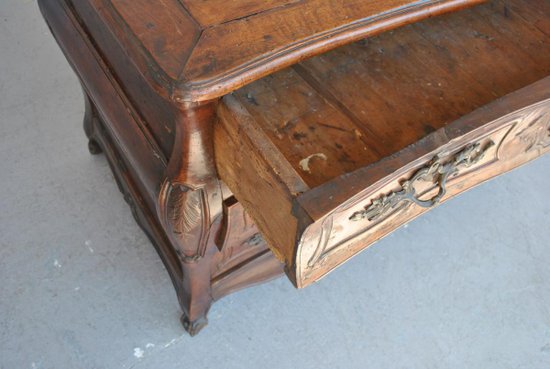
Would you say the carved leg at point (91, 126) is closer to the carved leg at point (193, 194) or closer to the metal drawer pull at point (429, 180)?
the carved leg at point (193, 194)

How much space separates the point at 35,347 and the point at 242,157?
2.07ft

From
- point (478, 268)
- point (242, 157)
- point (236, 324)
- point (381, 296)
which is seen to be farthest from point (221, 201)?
point (478, 268)

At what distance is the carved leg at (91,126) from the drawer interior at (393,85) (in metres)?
0.58

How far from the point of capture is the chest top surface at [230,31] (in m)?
0.56

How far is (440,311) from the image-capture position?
111cm

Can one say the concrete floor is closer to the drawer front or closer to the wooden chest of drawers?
the wooden chest of drawers

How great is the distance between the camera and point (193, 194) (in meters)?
0.72

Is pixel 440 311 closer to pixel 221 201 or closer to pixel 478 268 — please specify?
pixel 478 268

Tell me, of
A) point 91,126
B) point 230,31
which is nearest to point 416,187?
point 230,31

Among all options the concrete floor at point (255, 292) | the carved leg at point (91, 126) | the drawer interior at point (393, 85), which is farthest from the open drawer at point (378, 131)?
the carved leg at point (91, 126)

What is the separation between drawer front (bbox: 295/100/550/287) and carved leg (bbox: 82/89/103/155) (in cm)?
70

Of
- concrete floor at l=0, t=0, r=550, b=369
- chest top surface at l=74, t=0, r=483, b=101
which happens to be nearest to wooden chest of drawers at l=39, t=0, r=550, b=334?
chest top surface at l=74, t=0, r=483, b=101

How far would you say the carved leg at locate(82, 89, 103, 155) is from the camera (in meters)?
1.15

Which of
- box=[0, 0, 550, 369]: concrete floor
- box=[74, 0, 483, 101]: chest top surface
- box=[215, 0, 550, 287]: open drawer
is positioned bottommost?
box=[0, 0, 550, 369]: concrete floor
